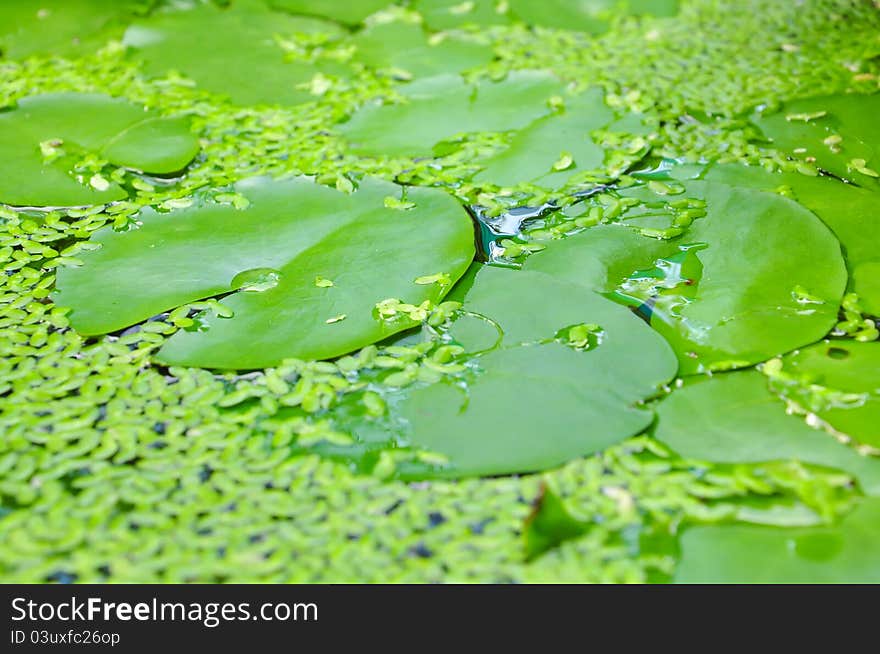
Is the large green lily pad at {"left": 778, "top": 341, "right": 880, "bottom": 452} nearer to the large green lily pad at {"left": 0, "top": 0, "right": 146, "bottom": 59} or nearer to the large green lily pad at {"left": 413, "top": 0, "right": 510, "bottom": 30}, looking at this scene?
the large green lily pad at {"left": 413, "top": 0, "right": 510, "bottom": 30}

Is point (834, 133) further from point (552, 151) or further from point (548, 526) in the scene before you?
point (548, 526)

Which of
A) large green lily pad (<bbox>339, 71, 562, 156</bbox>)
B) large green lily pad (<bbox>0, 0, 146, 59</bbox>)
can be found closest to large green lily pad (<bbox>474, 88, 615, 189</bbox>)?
large green lily pad (<bbox>339, 71, 562, 156</bbox>)

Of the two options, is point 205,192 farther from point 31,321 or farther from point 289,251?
point 31,321

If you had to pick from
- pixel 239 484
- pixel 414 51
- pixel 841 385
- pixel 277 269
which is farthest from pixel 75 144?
pixel 841 385

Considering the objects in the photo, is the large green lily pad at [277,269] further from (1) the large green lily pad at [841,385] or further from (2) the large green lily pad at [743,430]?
(1) the large green lily pad at [841,385]
